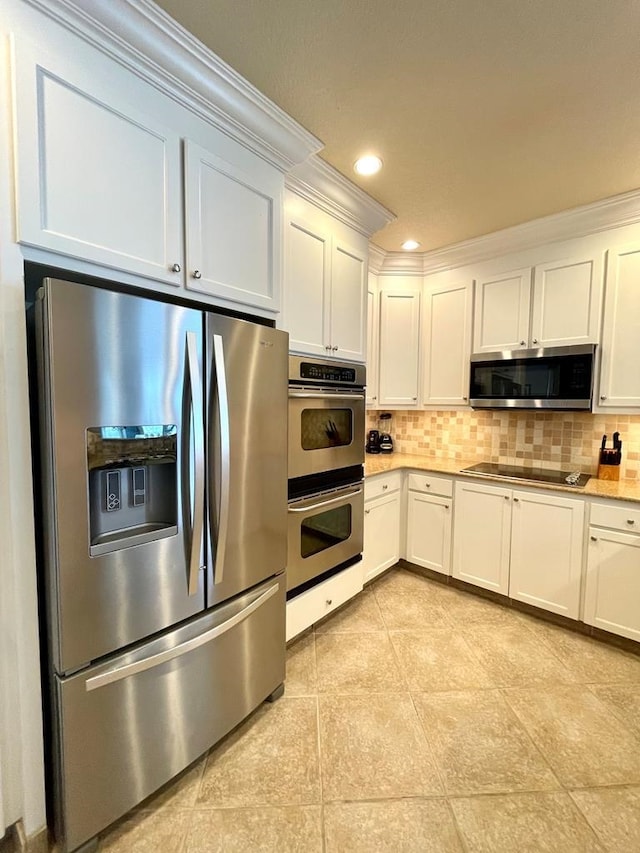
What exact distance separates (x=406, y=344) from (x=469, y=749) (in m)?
2.58

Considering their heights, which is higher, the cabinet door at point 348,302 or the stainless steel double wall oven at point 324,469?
the cabinet door at point 348,302

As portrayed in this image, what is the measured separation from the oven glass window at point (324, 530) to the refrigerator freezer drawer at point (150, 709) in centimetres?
41

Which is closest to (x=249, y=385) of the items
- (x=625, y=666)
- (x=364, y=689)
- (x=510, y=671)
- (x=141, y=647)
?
(x=141, y=647)

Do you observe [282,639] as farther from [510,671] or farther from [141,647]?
[510,671]

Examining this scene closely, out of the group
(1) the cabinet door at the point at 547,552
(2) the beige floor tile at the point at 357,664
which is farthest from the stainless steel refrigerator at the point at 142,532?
(1) the cabinet door at the point at 547,552

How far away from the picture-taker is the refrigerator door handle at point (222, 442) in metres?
1.31

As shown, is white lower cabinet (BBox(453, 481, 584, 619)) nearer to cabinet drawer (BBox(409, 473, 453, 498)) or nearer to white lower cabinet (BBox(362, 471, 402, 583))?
cabinet drawer (BBox(409, 473, 453, 498))

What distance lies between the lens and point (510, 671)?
77.3 inches

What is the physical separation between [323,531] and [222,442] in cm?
101

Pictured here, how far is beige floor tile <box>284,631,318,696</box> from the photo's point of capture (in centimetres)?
183

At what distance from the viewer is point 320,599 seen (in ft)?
6.92

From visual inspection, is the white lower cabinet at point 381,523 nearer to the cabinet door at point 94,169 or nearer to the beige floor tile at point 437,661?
the beige floor tile at point 437,661

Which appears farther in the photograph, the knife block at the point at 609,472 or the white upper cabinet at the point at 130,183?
the knife block at the point at 609,472

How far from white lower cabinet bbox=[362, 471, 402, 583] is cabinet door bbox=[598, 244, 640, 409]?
58.1 inches
